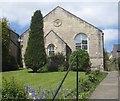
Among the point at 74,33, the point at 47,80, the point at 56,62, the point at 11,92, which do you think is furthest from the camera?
the point at 74,33

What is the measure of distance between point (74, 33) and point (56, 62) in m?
5.98

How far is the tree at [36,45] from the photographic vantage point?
28.0 metres

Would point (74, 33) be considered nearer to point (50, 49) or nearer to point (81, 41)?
point (81, 41)

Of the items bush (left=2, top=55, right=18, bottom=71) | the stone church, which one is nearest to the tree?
bush (left=2, top=55, right=18, bottom=71)

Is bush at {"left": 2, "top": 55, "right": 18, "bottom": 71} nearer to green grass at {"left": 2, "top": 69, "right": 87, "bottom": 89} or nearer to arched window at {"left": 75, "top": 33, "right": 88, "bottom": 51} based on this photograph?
green grass at {"left": 2, "top": 69, "right": 87, "bottom": 89}

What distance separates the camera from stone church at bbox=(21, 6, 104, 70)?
35.8 meters

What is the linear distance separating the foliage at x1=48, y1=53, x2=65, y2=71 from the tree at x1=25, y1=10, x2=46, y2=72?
374cm

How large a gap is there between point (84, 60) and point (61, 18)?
8359 millimetres

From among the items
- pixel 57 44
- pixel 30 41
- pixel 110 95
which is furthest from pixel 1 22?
pixel 110 95

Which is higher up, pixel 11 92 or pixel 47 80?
pixel 11 92

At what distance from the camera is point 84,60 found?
3117 cm

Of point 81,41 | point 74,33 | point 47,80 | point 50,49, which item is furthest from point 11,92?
point 74,33

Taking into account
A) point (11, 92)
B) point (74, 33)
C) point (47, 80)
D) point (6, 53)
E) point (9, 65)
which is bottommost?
point (47, 80)

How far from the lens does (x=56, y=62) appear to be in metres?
32.5
